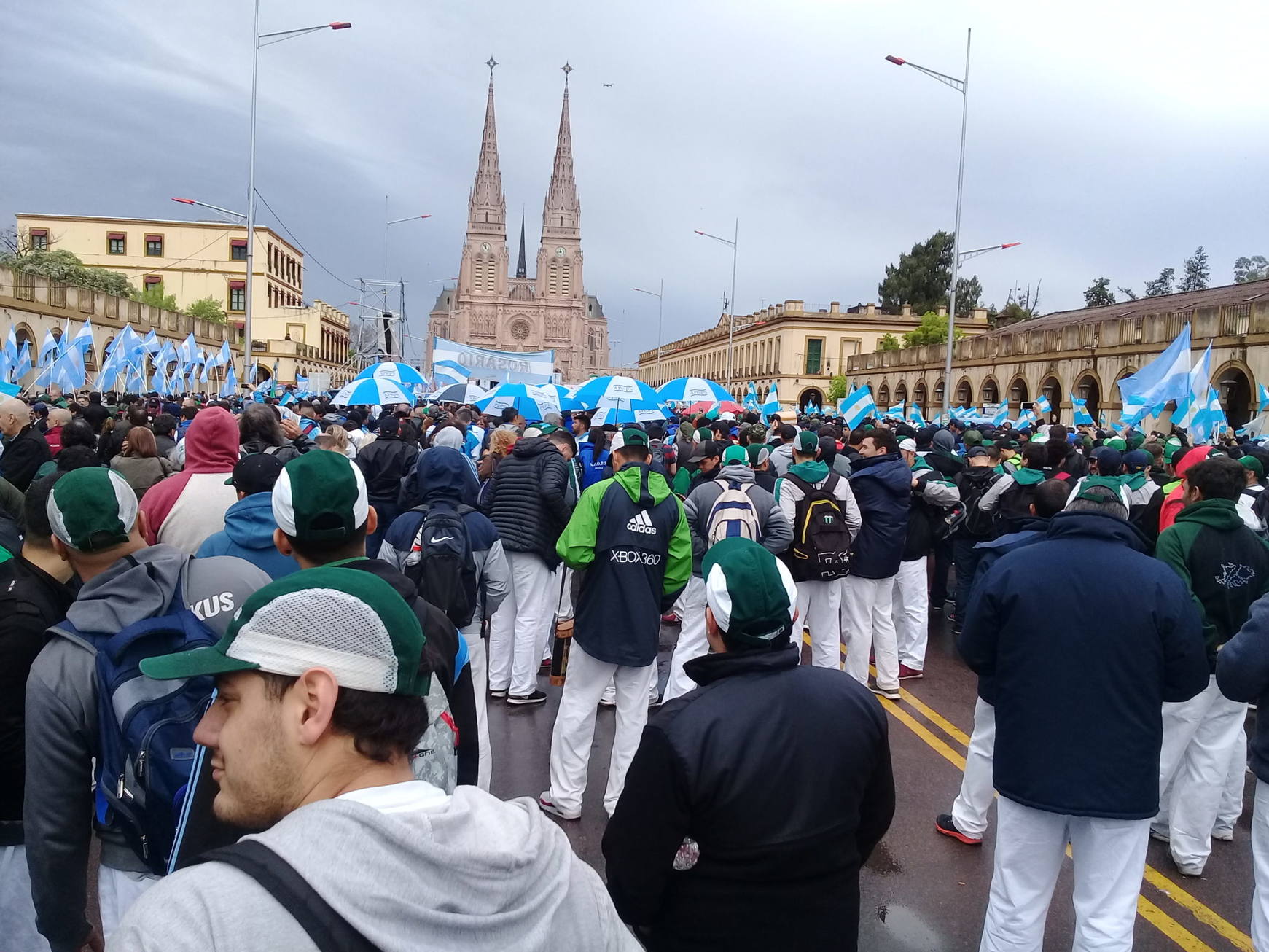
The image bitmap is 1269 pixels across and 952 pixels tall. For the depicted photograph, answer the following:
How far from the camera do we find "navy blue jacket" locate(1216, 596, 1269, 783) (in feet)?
10.7

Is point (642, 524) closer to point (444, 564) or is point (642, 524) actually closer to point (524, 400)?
point (444, 564)

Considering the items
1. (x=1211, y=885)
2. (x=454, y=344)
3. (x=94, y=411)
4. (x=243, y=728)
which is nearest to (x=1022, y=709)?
(x=1211, y=885)

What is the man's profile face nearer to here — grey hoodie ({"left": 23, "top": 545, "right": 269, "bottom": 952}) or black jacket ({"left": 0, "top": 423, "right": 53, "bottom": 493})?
grey hoodie ({"left": 23, "top": 545, "right": 269, "bottom": 952})

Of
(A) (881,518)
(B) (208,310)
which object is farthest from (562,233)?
(A) (881,518)

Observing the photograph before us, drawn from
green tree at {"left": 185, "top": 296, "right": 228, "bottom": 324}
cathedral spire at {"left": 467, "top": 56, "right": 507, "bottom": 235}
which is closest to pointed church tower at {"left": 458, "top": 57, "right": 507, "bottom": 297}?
cathedral spire at {"left": 467, "top": 56, "right": 507, "bottom": 235}

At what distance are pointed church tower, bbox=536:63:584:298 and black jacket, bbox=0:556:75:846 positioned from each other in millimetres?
138641

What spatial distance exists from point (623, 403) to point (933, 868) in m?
10.4

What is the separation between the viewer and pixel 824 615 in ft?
22.0

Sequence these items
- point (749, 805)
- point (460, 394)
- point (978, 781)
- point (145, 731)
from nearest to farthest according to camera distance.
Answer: point (145, 731) < point (749, 805) < point (978, 781) < point (460, 394)

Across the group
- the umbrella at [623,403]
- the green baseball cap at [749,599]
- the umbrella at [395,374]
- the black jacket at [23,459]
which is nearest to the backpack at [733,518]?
the green baseball cap at [749,599]

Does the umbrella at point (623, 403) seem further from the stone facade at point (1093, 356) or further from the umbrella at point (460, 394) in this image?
the stone facade at point (1093, 356)

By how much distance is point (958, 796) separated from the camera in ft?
16.1

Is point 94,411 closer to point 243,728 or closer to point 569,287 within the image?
point 243,728

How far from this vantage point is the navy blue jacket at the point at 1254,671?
3254 millimetres
